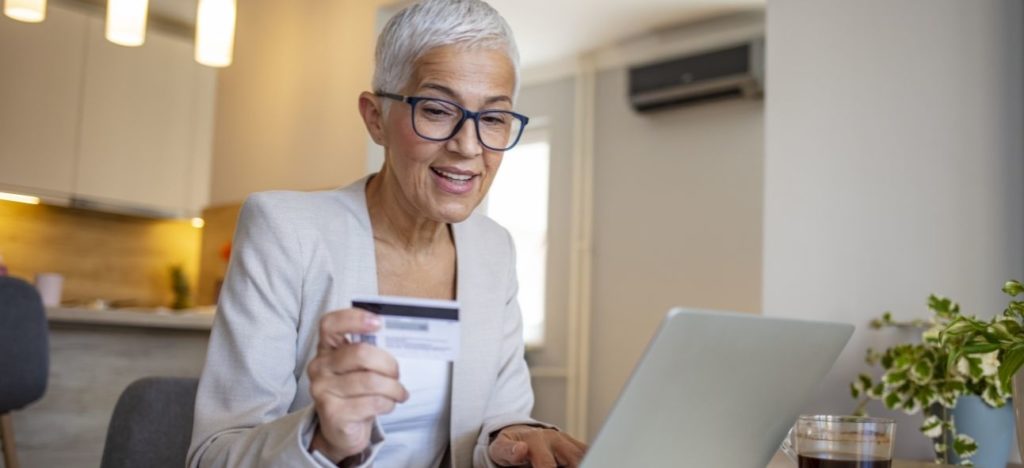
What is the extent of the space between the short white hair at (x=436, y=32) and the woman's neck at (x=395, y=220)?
145 mm

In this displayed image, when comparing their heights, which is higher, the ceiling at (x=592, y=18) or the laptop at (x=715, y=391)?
the ceiling at (x=592, y=18)

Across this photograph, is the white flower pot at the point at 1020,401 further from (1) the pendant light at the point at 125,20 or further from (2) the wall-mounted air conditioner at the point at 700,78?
(2) the wall-mounted air conditioner at the point at 700,78

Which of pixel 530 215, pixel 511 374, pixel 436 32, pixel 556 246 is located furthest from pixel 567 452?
pixel 530 215

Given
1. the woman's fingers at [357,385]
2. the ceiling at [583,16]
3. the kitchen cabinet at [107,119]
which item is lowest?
the woman's fingers at [357,385]

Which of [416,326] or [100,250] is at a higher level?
[100,250]

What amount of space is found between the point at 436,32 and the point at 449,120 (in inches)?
4.6

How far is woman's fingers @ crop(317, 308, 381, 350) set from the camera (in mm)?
856

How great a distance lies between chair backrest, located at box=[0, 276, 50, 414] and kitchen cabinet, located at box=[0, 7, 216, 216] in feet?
7.35

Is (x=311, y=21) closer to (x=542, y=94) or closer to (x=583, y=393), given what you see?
(x=542, y=94)

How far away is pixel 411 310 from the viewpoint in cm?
85

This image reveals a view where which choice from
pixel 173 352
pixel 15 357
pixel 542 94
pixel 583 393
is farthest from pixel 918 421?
pixel 542 94

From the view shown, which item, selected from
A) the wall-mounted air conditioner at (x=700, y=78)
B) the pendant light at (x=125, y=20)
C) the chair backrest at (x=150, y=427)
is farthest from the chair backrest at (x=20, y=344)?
the wall-mounted air conditioner at (x=700, y=78)

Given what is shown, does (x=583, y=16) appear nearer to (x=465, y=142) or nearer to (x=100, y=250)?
(x=100, y=250)

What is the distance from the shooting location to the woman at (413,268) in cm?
121
